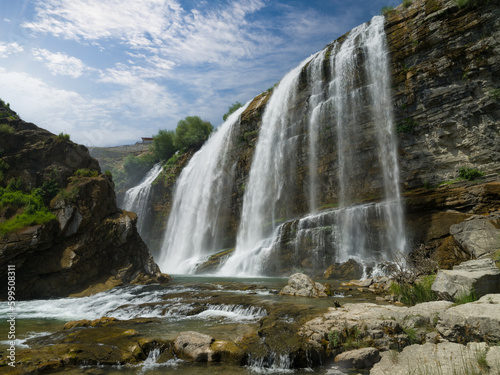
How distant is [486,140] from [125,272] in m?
24.1

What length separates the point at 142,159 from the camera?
2277 inches

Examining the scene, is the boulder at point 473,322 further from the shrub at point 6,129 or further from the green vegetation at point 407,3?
the shrub at point 6,129

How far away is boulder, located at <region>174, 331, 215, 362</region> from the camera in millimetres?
6543

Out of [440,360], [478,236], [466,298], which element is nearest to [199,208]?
[478,236]

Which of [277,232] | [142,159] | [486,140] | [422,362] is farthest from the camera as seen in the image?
→ [142,159]

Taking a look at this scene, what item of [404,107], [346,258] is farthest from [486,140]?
[346,258]

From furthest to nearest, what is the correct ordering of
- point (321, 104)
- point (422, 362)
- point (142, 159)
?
point (142, 159), point (321, 104), point (422, 362)

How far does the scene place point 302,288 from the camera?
41.5ft

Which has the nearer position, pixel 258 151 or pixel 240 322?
pixel 240 322

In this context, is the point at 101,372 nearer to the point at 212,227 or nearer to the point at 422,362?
the point at 422,362

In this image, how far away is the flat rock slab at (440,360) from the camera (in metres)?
4.65

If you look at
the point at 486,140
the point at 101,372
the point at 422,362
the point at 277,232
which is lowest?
the point at 101,372

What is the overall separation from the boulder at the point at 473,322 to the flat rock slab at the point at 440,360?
11.4 inches

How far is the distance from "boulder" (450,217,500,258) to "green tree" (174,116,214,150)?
128 feet
